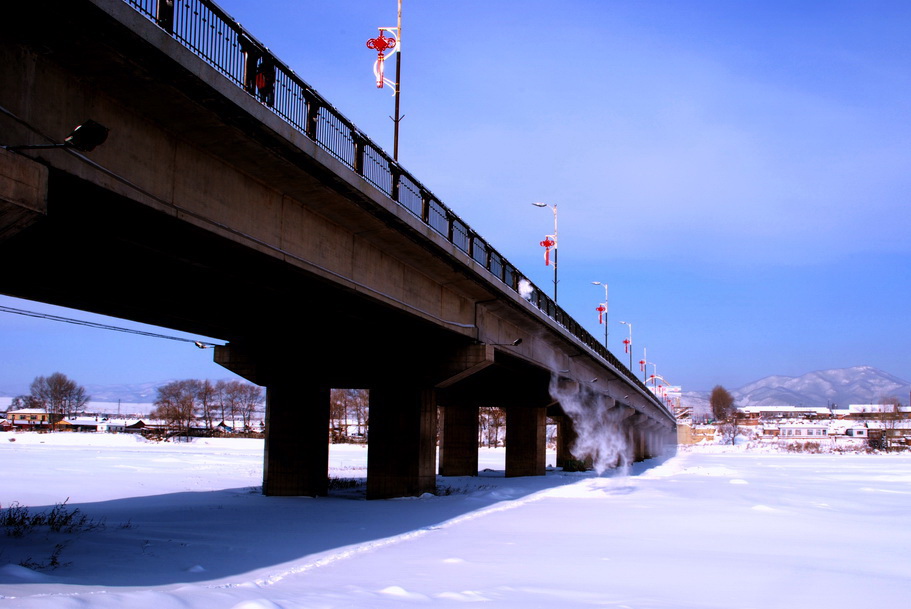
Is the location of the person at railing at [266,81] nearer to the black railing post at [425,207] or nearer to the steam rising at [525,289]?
the black railing post at [425,207]

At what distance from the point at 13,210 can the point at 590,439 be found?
6143cm

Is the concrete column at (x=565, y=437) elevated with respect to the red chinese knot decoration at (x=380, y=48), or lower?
lower

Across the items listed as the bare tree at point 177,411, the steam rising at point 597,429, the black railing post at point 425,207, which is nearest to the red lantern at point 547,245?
the steam rising at point 597,429

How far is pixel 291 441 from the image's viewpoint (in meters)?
30.1

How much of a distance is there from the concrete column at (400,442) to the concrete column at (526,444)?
67.1ft

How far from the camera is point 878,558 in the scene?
16.6m

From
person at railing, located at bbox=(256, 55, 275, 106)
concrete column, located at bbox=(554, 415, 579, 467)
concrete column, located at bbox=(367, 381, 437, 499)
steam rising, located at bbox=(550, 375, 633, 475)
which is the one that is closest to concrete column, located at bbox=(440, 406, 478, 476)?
steam rising, located at bbox=(550, 375, 633, 475)

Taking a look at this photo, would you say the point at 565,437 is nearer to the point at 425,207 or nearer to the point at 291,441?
the point at 291,441

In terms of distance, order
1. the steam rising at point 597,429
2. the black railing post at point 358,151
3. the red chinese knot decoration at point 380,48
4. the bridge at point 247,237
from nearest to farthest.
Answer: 1. the bridge at point 247,237
2. the black railing post at point 358,151
3. the red chinese knot decoration at point 380,48
4. the steam rising at point 597,429

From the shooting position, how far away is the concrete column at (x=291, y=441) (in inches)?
1172

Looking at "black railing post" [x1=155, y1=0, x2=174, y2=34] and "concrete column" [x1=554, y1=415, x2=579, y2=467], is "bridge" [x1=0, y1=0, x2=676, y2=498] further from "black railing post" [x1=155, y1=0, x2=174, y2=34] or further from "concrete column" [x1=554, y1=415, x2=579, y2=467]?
"concrete column" [x1=554, y1=415, x2=579, y2=467]

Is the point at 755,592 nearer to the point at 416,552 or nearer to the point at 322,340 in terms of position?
the point at 416,552

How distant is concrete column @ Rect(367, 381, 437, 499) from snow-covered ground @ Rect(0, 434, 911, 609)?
1.19 m

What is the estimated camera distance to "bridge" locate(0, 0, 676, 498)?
417 inches
